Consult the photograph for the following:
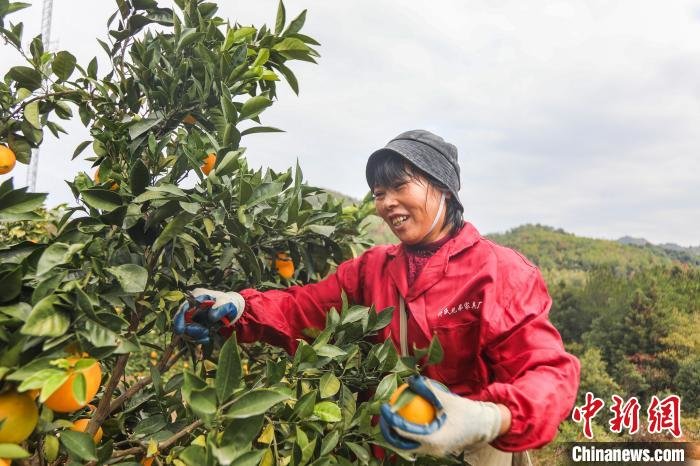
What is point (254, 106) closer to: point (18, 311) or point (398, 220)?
point (398, 220)

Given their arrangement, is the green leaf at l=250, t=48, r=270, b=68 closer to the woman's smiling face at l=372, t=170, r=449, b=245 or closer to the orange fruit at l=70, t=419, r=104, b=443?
the woman's smiling face at l=372, t=170, r=449, b=245

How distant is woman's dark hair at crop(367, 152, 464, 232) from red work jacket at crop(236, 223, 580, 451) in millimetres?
47

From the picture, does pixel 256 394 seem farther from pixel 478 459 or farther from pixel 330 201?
pixel 330 201

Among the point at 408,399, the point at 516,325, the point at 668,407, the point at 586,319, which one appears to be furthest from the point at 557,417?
the point at 586,319

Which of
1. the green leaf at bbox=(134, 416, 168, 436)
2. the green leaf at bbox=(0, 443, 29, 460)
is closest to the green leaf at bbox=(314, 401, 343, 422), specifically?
the green leaf at bbox=(134, 416, 168, 436)

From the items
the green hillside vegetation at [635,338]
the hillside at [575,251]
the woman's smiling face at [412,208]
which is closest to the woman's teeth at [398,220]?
the woman's smiling face at [412,208]

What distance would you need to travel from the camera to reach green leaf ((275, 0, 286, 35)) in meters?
1.47

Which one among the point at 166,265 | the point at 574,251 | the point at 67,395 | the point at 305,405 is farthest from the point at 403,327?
the point at 574,251

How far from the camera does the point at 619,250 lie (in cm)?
1888

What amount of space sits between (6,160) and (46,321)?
2.30 feet

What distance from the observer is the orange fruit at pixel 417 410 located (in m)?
0.98

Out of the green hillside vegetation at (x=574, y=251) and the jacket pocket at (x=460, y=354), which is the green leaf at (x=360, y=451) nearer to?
the jacket pocket at (x=460, y=354)

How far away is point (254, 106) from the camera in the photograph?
125 cm

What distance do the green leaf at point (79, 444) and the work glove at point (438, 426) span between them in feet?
1.64
